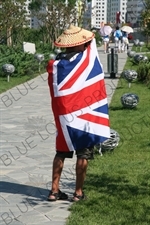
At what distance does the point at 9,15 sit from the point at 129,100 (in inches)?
766

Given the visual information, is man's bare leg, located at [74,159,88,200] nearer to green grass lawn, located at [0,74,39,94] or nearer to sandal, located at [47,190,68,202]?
sandal, located at [47,190,68,202]

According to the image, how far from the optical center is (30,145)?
25.0 feet

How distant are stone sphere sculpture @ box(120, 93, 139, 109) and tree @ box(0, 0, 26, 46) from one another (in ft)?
58.4

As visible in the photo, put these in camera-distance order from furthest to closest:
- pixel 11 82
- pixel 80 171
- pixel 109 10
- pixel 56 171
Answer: pixel 109 10 < pixel 11 82 < pixel 56 171 < pixel 80 171

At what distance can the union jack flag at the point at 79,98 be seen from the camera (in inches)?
181

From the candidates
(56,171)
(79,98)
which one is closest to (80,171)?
(56,171)

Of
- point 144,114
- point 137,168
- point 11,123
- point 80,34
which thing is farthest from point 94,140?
point 144,114

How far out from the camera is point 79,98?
4590 mm

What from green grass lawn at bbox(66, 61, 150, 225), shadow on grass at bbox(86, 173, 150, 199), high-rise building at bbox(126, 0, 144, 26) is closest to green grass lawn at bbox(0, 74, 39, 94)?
high-rise building at bbox(126, 0, 144, 26)

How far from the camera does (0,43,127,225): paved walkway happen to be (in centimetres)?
469

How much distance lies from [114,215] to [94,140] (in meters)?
0.73

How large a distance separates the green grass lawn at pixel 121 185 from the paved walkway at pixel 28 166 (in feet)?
0.75

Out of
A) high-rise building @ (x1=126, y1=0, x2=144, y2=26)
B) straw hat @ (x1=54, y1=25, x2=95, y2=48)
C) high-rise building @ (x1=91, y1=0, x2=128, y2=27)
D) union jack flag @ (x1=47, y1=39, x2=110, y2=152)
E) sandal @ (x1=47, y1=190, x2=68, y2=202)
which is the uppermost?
→ straw hat @ (x1=54, y1=25, x2=95, y2=48)

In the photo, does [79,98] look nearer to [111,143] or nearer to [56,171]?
[56,171]
